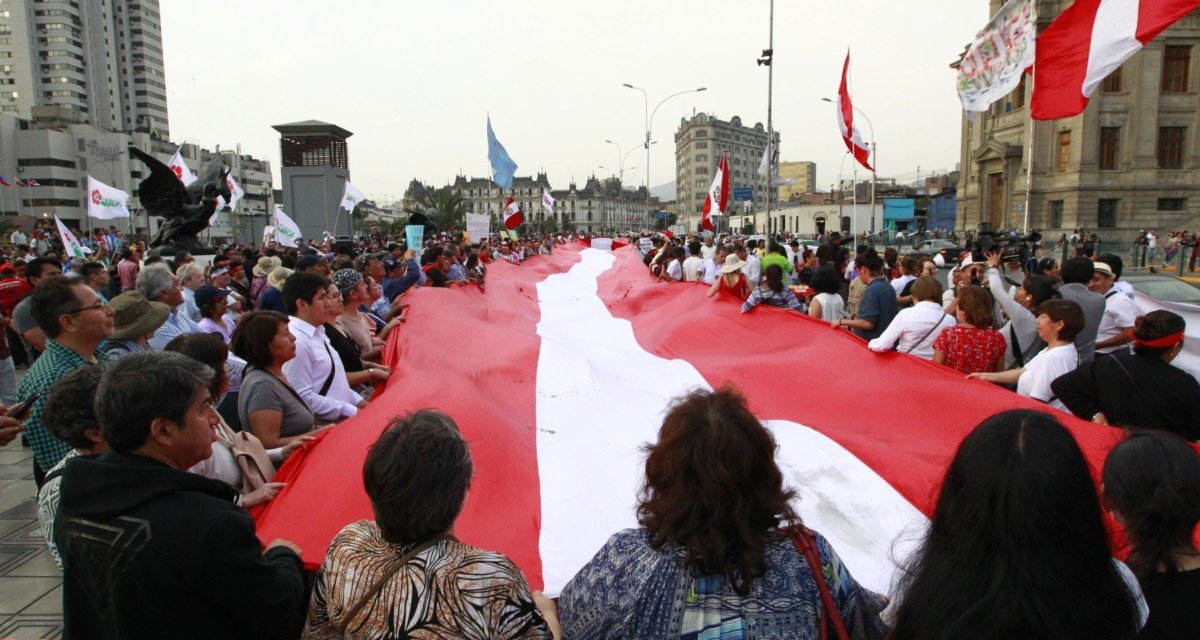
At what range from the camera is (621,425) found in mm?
4996

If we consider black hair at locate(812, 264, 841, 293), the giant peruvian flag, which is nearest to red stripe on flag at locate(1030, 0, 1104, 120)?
black hair at locate(812, 264, 841, 293)

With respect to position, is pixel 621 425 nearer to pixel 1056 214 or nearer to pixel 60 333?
pixel 60 333

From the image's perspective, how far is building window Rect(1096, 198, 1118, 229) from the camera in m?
38.0

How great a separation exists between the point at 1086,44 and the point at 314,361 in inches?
329

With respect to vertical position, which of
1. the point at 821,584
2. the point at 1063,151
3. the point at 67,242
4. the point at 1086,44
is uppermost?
the point at 1063,151

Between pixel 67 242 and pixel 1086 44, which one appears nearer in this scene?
pixel 1086 44

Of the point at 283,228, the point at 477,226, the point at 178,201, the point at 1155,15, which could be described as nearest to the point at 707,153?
the point at 477,226

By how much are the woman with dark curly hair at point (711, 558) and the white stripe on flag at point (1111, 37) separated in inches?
285

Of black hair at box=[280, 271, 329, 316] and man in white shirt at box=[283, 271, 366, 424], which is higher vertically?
black hair at box=[280, 271, 329, 316]

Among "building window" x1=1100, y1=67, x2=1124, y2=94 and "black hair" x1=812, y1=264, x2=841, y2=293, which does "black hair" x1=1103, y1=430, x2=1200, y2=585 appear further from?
"building window" x1=1100, y1=67, x2=1124, y2=94

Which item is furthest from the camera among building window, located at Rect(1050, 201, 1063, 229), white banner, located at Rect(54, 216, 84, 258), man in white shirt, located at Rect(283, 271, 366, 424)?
building window, located at Rect(1050, 201, 1063, 229)

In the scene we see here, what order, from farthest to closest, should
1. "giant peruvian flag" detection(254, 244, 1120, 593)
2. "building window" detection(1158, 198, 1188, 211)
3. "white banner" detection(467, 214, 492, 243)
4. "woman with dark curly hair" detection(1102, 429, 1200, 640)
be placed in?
1. "building window" detection(1158, 198, 1188, 211)
2. "white banner" detection(467, 214, 492, 243)
3. "giant peruvian flag" detection(254, 244, 1120, 593)
4. "woman with dark curly hair" detection(1102, 429, 1200, 640)

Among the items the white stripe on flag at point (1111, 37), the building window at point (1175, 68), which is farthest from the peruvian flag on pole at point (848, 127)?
the building window at point (1175, 68)

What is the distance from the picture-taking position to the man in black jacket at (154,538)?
1.90 meters
